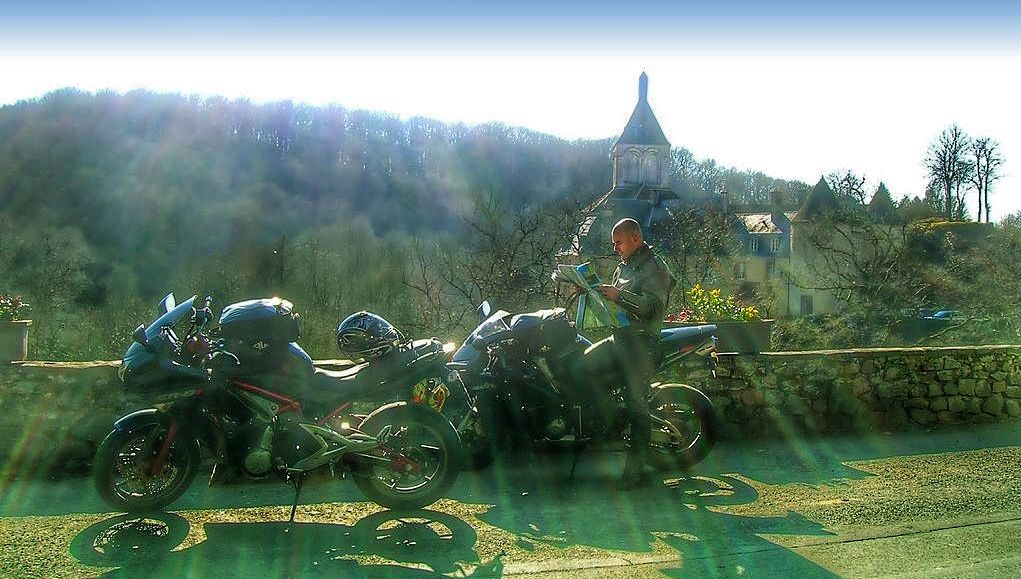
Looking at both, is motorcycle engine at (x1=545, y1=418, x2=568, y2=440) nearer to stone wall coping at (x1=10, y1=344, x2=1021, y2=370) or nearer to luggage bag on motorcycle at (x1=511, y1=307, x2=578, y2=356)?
luggage bag on motorcycle at (x1=511, y1=307, x2=578, y2=356)

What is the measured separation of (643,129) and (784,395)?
64810 mm

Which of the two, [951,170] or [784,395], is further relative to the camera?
[951,170]

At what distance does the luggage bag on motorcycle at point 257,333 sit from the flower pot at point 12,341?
Answer: 2376mm

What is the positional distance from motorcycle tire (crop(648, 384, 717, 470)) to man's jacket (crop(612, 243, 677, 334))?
2.40ft

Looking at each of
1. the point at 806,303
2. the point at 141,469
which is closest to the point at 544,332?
the point at 141,469

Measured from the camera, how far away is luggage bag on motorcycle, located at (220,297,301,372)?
5.18m

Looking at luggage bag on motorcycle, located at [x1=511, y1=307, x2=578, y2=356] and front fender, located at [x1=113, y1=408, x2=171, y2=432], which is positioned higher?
luggage bag on motorcycle, located at [x1=511, y1=307, x2=578, y2=356]

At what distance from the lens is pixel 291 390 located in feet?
17.1

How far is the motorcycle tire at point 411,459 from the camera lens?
525cm

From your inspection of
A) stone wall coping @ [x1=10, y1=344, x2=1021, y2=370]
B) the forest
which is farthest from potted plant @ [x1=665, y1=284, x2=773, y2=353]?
the forest

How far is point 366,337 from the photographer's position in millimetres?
5492

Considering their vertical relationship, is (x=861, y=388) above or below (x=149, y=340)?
below

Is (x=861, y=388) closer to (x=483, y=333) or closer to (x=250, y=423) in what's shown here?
(x=483, y=333)

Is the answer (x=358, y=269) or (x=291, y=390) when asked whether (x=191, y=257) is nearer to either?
(x=358, y=269)
